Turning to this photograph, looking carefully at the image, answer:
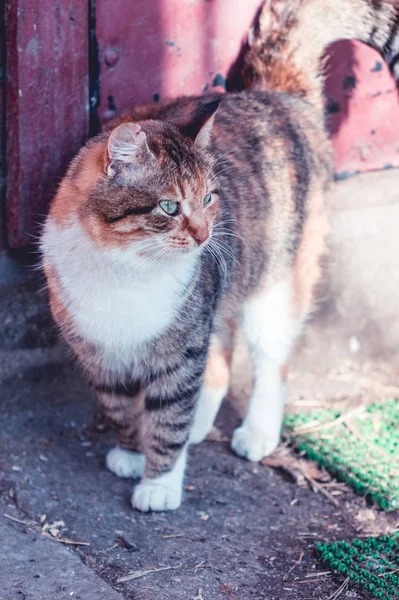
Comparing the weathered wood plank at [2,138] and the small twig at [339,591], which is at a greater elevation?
the weathered wood plank at [2,138]

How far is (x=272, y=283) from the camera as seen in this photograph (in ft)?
11.6

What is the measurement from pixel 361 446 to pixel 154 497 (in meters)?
1.12

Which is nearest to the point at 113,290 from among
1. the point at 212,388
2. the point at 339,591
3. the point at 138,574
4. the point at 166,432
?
the point at 166,432

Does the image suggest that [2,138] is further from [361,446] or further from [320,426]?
[361,446]

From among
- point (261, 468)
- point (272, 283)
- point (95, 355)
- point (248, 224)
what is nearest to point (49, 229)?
point (95, 355)

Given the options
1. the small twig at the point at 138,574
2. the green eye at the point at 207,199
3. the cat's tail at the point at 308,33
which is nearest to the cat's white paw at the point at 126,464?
the small twig at the point at 138,574

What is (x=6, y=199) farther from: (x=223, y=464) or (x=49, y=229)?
(x=223, y=464)

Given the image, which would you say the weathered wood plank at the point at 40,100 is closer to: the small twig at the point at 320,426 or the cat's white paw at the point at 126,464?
the cat's white paw at the point at 126,464

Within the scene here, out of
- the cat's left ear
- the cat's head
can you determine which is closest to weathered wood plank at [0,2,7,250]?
the cat's head

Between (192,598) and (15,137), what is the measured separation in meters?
1.78

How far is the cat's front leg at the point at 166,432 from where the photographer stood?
295 centimetres

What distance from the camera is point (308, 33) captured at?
3.55 m

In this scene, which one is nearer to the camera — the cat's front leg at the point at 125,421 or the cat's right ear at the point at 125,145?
the cat's right ear at the point at 125,145

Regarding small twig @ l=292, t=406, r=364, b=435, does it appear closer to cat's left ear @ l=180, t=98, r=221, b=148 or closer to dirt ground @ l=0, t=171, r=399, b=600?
dirt ground @ l=0, t=171, r=399, b=600
